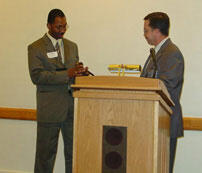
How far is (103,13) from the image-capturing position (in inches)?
159

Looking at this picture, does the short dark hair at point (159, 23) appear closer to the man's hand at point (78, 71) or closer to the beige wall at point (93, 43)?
the man's hand at point (78, 71)

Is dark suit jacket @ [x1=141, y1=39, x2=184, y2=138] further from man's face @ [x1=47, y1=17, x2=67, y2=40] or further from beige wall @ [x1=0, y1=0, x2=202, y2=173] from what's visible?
beige wall @ [x1=0, y1=0, x2=202, y2=173]

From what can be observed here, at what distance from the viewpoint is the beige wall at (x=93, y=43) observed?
3.77 m

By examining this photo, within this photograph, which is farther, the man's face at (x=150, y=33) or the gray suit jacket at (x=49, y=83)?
the gray suit jacket at (x=49, y=83)

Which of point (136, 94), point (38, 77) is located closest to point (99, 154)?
point (136, 94)

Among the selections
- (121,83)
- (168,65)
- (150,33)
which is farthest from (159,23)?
(121,83)

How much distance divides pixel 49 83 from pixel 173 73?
129 centimetres

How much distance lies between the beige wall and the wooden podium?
7.22 feet

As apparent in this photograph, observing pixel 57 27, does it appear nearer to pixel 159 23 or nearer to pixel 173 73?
pixel 159 23

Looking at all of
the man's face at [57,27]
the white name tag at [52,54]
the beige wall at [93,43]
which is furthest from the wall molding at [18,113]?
the man's face at [57,27]

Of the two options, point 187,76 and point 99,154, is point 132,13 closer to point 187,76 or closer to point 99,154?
point 187,76

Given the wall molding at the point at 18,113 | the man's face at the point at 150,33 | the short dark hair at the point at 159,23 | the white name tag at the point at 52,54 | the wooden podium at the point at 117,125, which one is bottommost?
the wall molding at the point at 18,113

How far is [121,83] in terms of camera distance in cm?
169

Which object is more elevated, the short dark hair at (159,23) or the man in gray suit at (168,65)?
the short dark hair at (159,23)
